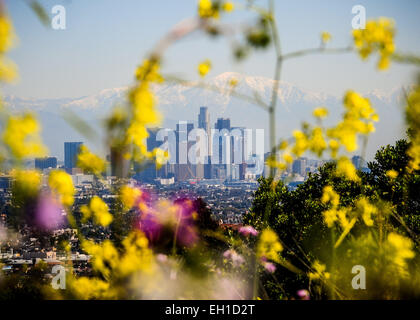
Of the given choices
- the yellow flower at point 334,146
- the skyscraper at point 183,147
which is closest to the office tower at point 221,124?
the skyscraper at point 183,147

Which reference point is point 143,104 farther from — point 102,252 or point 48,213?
point 48,213

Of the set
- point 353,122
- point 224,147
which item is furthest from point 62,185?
point 224,147

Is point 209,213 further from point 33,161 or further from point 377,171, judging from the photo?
point 377,171

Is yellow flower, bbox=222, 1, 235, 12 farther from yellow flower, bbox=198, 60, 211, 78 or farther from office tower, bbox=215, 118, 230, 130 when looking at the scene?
office tower, bbox=215, 118, 230, 130

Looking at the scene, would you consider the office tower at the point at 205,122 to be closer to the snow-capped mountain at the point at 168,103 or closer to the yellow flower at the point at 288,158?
the snow-capped mountain at the point at 168,103

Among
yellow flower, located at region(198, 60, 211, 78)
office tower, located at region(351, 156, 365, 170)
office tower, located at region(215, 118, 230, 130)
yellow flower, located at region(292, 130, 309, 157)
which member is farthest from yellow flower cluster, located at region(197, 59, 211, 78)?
office tower, located at region(215, 118, 230, 130)
